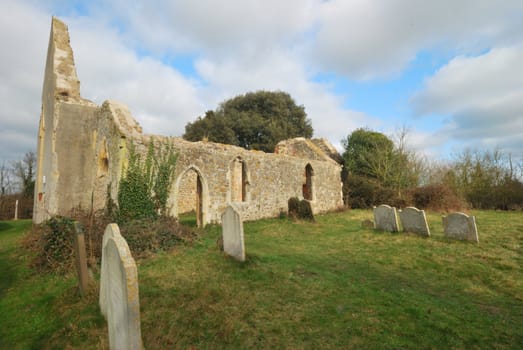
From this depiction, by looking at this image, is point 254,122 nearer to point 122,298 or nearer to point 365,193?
point 365,193

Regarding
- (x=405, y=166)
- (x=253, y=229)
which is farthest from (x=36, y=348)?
(x=405, y=166)

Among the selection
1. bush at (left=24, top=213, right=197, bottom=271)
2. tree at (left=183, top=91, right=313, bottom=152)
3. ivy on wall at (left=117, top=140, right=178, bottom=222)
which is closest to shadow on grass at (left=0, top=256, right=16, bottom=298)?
bush at (left=24, top=213, right=197, bottom=271)

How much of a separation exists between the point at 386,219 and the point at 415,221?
1.06m

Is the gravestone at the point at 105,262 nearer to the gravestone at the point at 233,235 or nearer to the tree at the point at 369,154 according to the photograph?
the gravestone at the point at 233,235

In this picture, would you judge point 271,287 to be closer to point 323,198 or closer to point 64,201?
point 64,201

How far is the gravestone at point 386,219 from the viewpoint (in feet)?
33.4

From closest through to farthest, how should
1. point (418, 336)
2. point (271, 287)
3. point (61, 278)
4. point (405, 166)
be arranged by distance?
1. point (418, 336)
2. point (271, 287)
3. point (61, 278)
4. point (405, 166)

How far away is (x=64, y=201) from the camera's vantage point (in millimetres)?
11789

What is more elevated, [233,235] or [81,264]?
[233,235]

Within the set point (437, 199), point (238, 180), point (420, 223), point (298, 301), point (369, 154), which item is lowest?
point (298, 301)

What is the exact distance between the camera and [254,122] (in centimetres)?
3194

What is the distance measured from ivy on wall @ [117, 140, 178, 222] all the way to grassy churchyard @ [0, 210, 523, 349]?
2588mm

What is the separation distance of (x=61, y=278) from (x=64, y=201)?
733cm

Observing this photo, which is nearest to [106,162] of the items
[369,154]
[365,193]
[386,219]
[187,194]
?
[187,194]
